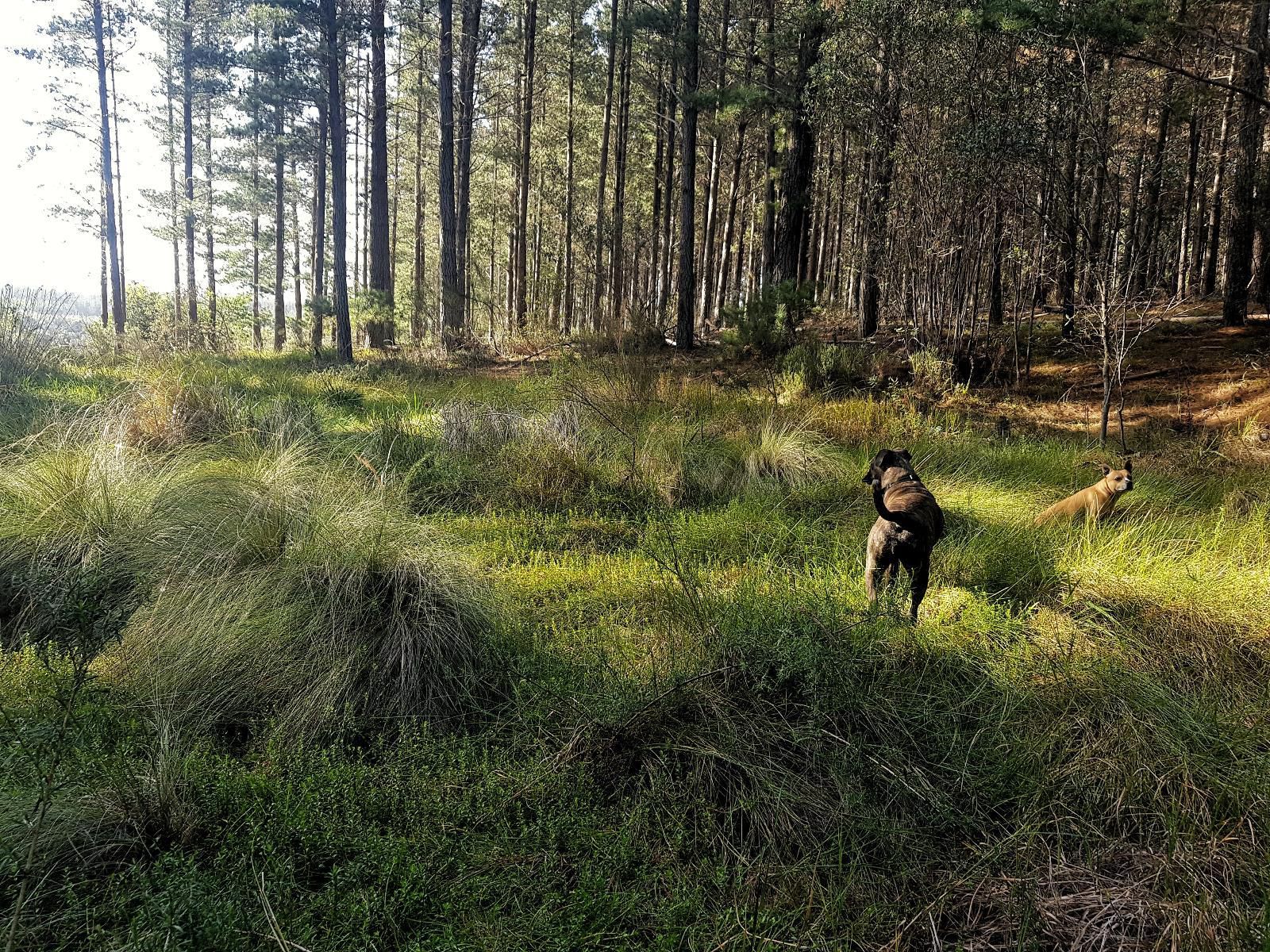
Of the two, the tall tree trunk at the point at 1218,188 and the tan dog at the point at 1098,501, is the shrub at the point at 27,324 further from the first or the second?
the tall tree trunk at the point at 1218,188

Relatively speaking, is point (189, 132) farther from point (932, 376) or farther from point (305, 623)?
point (305, 623)

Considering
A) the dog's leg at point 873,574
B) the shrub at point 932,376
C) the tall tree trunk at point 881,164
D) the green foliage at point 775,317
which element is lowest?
the dog's leg at point 873,574

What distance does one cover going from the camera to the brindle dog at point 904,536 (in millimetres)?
3043

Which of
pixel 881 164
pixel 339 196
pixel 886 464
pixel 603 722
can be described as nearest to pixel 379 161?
pixel 339 196

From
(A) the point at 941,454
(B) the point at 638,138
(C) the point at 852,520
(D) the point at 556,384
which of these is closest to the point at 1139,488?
(A) the point at 941,454

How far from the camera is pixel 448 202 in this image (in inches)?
A: 539

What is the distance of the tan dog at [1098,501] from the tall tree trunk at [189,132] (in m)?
25.8

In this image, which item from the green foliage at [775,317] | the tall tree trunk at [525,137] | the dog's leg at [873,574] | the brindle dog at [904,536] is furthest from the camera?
the tall tree trunk at [525,137]

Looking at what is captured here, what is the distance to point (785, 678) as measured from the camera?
2.58 meters

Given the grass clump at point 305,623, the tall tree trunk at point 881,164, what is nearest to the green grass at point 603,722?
the grass clump at point 305,623

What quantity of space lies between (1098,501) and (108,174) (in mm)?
30411

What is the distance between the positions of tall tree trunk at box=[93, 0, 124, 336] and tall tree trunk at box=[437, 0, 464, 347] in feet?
48.3

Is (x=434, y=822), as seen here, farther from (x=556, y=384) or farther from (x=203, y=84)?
(x=203, y=84)

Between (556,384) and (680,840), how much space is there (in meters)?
6.10
